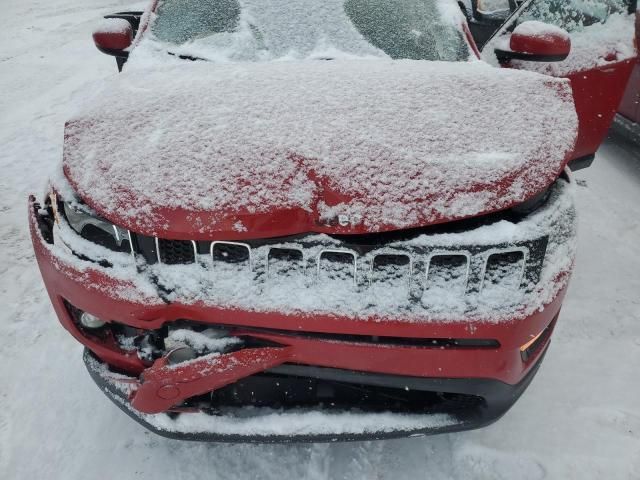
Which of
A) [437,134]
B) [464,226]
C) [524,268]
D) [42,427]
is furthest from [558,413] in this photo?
[42,427]

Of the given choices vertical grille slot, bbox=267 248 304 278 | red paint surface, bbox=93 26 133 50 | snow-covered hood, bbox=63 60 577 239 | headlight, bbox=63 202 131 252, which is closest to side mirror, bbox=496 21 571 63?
snow-covered hood, bbox=63 60 577 239

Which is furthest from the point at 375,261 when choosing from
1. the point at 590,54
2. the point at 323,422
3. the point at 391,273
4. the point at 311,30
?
the point at 590,54

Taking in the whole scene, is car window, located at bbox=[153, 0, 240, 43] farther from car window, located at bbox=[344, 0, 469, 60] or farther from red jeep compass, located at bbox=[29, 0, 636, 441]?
red jeep compass, located at bbox=[29, 0, 636, 441]

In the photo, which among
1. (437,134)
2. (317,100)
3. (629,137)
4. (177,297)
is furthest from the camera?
(629,137)

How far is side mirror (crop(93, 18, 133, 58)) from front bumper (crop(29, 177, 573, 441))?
5.17 feet

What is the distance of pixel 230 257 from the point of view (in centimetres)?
161

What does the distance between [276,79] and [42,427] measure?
1.69m

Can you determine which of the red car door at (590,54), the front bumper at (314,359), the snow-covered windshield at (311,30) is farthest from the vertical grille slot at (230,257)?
the red car door at (590,54)

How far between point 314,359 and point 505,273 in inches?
24.4

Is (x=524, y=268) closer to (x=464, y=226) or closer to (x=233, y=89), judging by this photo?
(x=464, y=226)

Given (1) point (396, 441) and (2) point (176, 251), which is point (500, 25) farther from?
(2) point (176, 251)

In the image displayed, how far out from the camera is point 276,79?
2184mm

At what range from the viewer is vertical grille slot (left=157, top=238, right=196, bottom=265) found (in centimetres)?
162

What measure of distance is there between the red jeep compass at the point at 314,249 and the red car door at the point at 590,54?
3.73 feet
